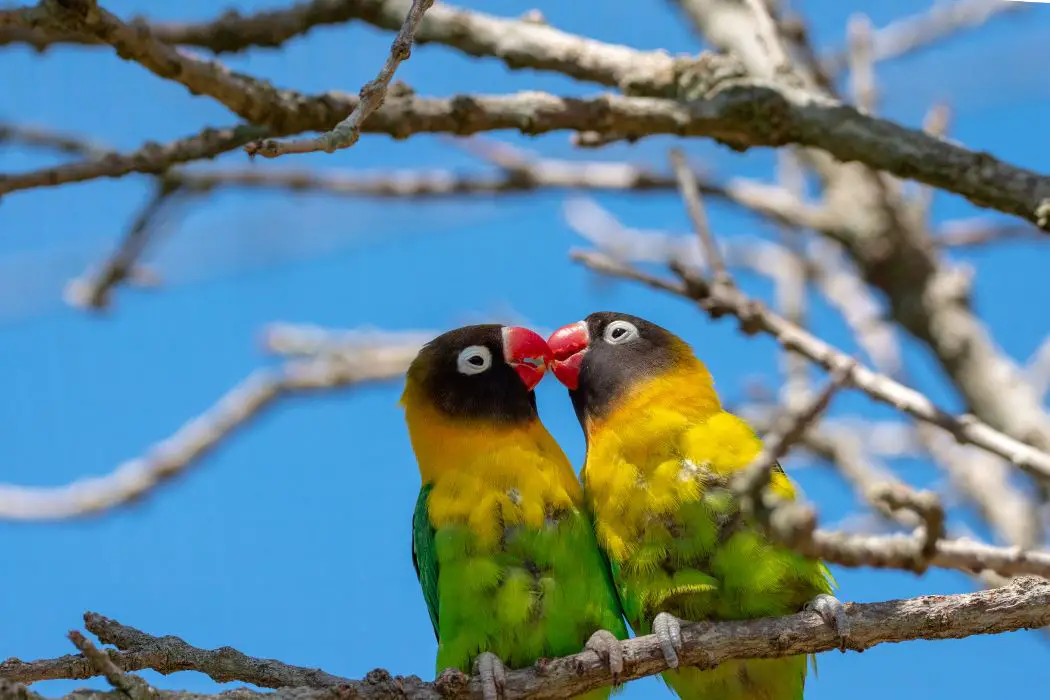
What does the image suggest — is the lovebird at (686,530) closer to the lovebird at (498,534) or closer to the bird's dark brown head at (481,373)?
the lovebird at (498,534)

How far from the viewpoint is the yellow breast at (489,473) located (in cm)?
500

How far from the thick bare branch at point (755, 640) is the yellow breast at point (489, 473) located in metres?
0.76

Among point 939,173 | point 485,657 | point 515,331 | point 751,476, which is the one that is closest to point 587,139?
point 515,331

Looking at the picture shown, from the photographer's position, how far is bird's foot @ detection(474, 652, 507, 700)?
432cm

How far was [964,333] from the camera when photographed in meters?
6.51

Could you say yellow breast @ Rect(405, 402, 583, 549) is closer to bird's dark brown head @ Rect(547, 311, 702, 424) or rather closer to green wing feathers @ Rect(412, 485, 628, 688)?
green wing feathers @ Rect(412, 485, 628, 688)

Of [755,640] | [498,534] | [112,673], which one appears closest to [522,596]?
[498,534]

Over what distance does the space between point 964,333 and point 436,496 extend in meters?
3.21

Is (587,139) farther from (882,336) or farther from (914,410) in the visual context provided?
(882,336)

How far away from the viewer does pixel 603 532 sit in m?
5.02

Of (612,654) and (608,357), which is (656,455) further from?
(612,654)

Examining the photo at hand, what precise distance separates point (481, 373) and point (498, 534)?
93 centimetres

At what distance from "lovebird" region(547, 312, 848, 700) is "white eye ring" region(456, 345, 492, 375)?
1.84ft

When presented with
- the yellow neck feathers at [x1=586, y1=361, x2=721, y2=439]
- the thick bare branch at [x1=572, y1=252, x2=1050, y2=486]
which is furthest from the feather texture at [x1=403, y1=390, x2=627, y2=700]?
the thick bare branch at [x1=572, y1=252, x2=1050, y2=486]
